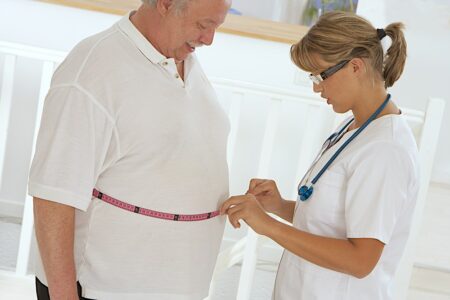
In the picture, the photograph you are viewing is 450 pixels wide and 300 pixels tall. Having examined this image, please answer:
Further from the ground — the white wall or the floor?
the white wall

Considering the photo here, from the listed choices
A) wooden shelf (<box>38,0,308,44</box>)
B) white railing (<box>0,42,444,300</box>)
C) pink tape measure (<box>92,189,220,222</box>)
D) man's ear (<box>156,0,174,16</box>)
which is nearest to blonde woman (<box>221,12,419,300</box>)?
pink tape measure (<box>92,189,220,222</box>)

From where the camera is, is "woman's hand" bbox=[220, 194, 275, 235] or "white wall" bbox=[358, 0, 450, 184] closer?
"woman's hand" bbox=[220, 194, 275, 235]

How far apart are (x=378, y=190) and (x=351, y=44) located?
1.02 feet

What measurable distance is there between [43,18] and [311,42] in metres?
2.73

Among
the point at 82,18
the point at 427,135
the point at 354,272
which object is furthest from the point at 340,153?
the point at 82,18

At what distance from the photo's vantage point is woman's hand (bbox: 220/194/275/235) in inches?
60.7

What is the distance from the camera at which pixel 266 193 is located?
5.94ft

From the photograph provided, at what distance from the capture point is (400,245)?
1579 mm

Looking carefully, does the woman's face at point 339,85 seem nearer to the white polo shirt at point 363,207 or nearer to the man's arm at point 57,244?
the white polo shirt at point 363,207

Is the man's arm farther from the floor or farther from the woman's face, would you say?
the floor

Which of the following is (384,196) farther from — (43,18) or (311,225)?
(43,18)

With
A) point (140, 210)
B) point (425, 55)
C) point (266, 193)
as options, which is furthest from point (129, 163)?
point (425, 55)

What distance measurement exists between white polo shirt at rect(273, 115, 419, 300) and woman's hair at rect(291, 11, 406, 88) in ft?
0.39

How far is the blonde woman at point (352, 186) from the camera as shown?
1.45 meters
